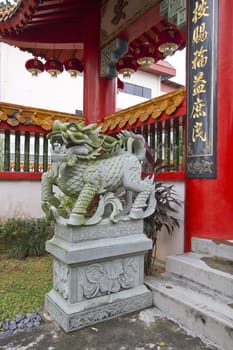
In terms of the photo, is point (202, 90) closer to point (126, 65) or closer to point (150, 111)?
point (150, 111)

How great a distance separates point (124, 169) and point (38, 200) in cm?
262

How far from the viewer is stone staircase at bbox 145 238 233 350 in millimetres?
1765

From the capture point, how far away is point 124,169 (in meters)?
2.27

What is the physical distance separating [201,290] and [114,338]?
81cm

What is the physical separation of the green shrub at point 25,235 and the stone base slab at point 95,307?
173cm

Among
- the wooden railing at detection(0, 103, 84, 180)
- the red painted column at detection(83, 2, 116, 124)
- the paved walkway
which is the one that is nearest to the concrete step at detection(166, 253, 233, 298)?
the paved walkway

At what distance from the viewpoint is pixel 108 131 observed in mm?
4723

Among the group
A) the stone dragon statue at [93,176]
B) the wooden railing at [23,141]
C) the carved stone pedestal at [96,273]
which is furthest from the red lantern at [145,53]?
the carved stone pedestal at [96,273]

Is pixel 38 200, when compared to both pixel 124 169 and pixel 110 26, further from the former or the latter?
pixel 110 26

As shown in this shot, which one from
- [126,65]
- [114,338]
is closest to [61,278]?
[114,338]

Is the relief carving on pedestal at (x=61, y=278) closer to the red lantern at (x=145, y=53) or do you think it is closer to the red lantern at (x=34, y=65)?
the red lantern at (x=145, y=53)

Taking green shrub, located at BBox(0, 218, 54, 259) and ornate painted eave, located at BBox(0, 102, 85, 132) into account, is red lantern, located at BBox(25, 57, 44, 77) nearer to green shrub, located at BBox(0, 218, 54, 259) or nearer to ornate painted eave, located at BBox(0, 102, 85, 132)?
ornate painted eave, located at BBox(0, 102, 85, 132)

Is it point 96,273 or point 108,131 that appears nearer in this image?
point 96,273

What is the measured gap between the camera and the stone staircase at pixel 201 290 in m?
1.76
